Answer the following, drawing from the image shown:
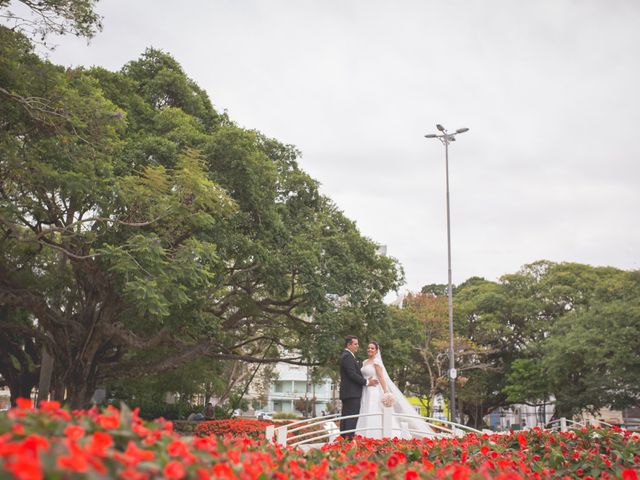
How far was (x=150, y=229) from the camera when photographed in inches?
547

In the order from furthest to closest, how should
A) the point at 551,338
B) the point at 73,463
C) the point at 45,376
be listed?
the point at 551,338
the point at 45,376
the point at 73,463

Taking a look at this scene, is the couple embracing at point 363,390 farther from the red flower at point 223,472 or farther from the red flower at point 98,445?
the red flower at point 98,445

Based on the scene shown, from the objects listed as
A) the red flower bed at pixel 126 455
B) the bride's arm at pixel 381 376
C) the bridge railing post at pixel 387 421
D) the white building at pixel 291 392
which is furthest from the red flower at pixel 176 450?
the white building at pixel 291 392

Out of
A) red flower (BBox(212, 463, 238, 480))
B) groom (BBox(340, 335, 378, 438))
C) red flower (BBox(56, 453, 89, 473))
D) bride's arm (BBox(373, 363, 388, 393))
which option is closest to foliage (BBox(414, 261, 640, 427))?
bride's arm (BBox(373, 363, 388, 393))

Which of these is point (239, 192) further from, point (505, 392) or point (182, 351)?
point (505, 392)

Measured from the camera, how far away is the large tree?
1167 cm

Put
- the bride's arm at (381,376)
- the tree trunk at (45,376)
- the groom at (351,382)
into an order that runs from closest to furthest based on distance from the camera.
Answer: the groom at (351,382)
the bride's arm at (381,376)
the tree trunk at (45,376)

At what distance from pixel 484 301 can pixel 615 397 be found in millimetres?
11045

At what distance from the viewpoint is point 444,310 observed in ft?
106

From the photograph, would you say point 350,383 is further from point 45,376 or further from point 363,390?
point 45,376

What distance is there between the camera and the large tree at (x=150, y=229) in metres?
11.7

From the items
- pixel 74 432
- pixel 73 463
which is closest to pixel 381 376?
pixel 74 432

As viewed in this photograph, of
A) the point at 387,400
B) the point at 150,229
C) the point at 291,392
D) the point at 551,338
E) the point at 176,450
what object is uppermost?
the point at 150,229

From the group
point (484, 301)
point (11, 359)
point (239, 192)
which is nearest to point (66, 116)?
point (239, 192)
